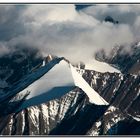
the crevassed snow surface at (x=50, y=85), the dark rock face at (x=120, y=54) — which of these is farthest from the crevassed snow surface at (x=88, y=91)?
the dark rock face at (x=120, y=54)

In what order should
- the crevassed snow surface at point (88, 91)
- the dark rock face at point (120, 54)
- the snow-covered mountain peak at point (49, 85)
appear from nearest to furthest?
the dark rock face at point (120, 54), the snow-covered mountain peak at point (49, 85), the crevassed snow surface at point (88, 91)

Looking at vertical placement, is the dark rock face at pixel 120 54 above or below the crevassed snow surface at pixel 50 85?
above

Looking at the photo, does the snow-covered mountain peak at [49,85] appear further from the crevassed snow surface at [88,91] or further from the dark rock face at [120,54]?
the dark rock face at [120,54]

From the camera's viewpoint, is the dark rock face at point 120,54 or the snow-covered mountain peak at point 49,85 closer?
the dark rock face at point 120,54

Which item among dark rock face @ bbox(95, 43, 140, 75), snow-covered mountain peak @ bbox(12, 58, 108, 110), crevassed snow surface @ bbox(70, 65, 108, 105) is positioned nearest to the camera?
dark rock face @ bbox(95, 43, 140, 75)

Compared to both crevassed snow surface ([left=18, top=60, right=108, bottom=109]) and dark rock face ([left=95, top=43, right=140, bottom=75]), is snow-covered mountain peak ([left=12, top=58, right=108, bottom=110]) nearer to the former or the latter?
crevassed snow surface ([left=18, top=60, right=108, bottom=109])

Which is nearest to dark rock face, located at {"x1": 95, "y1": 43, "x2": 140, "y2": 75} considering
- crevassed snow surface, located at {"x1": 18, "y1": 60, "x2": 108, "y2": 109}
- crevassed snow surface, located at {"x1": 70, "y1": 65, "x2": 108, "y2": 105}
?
crevassed snow surface, located at {"x1": 70, "y1": 65, "x2": 108, "y2": 105}

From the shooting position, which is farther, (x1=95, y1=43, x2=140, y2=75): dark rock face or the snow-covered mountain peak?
the snow-covered mountain peak

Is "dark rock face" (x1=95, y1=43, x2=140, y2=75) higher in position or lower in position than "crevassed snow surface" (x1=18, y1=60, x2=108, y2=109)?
higher

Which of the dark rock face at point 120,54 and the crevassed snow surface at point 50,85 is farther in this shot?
the crevassed snow surface at point 50,85

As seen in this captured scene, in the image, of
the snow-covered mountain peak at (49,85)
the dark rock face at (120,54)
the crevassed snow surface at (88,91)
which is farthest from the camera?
the crevassed snow surface at (88,91)

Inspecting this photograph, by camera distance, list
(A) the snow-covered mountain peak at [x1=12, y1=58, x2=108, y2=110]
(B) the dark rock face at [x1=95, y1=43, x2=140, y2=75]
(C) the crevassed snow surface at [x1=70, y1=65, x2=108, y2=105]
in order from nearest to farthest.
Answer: (B) the dark rock face at [x1=95, y1=43, x2=140, y2=75] → (A) the snow-covered mountain peak at [x1=12, y1=58, x2=108, y2=110] → (C) the crevassed snow surface at [x1=70, y1=65, x2=108, y2=105]
